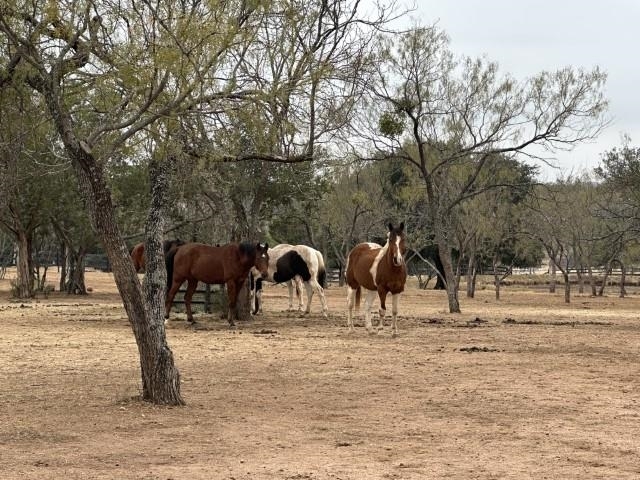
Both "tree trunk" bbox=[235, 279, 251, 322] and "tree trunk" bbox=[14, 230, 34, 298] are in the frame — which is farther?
"tree trunk" bbox=[14, 230, 34, 298]

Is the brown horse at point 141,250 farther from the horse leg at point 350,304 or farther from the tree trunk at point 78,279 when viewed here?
the tree trunk at point 78,279

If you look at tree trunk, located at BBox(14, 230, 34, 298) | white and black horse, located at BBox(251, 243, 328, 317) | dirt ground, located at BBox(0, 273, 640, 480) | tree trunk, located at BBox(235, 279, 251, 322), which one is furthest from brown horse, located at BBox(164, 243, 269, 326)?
tree trunk, located at BBox(14, 230, 34, 298)

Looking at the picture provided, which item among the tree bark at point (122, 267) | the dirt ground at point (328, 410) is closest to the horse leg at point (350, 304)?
the dirt ground at point (328, 410)

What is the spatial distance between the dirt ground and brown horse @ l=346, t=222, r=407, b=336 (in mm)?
991

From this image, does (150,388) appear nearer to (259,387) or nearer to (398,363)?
(259,387)

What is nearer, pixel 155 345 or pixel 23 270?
pixel 155 345

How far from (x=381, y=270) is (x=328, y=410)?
8.53 m

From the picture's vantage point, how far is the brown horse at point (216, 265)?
20.0 m

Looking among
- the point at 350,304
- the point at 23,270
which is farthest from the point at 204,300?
the point at 23,270

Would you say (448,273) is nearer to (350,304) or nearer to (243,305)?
(243,305)

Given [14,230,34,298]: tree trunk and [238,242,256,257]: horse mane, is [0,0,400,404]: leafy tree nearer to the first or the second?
[238,242,256,257]: horse mane

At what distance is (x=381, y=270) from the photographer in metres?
17.5

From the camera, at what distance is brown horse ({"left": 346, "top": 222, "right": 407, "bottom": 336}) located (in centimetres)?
1708

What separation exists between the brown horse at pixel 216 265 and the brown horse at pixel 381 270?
2.49 meters
